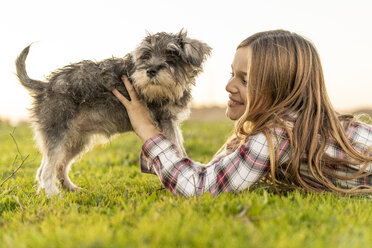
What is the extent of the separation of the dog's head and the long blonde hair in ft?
3.02

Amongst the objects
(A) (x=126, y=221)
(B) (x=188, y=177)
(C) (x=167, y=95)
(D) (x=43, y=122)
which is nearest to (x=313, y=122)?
(B) (x=188, y=177)

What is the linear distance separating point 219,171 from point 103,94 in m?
1.97

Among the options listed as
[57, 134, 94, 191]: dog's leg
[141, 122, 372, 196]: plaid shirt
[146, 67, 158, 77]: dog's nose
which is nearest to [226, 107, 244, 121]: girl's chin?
[141, 122, 372, 196]: plaid shirt

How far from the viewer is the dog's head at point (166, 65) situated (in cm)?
438

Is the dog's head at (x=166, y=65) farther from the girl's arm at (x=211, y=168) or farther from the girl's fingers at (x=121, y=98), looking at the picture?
the girl's arm at (x=211, y=168)

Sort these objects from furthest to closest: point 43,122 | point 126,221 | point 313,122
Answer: point 43,122 < point 313,122 < point 126,221

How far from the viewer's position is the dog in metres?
4.61

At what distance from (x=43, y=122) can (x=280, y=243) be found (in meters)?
3.81

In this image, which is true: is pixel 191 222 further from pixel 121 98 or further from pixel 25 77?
pixel 25 77

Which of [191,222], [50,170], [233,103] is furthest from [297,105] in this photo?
[50,170]

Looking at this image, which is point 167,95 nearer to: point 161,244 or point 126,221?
point 126,221

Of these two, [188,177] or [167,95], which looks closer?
[188,177]

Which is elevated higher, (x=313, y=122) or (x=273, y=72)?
(x=273, y=72)

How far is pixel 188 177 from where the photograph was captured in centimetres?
383
